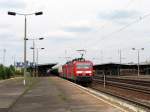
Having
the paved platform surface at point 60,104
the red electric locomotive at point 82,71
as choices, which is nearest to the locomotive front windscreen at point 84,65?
the red electric locomotive at point 82,71

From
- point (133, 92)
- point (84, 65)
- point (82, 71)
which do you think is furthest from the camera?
point (84, 65)

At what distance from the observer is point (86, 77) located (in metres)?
52.4

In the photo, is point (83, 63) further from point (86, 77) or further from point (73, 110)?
point (73, 110)

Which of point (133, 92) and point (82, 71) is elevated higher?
point (82, 71)

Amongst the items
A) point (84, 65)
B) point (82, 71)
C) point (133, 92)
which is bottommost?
point (133, 92)

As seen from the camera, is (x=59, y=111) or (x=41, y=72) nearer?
(x=59, y=111)

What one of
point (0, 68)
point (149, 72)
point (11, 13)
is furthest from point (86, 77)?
point (149, 72)

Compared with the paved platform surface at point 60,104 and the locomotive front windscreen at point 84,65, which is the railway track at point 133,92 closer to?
the paved platform surface at point 60,104

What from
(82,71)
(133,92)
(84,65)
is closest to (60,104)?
(133,92)

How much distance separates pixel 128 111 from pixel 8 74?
77531 millimetres

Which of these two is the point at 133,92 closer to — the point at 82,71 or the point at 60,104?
the point at 60,104

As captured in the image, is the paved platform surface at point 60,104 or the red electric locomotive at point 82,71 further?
the red electric locomotive at point 82,71

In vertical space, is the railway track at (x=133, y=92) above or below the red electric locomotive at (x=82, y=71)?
below

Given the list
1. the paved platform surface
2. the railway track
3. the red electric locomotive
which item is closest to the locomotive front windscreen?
the red electric locomotive
